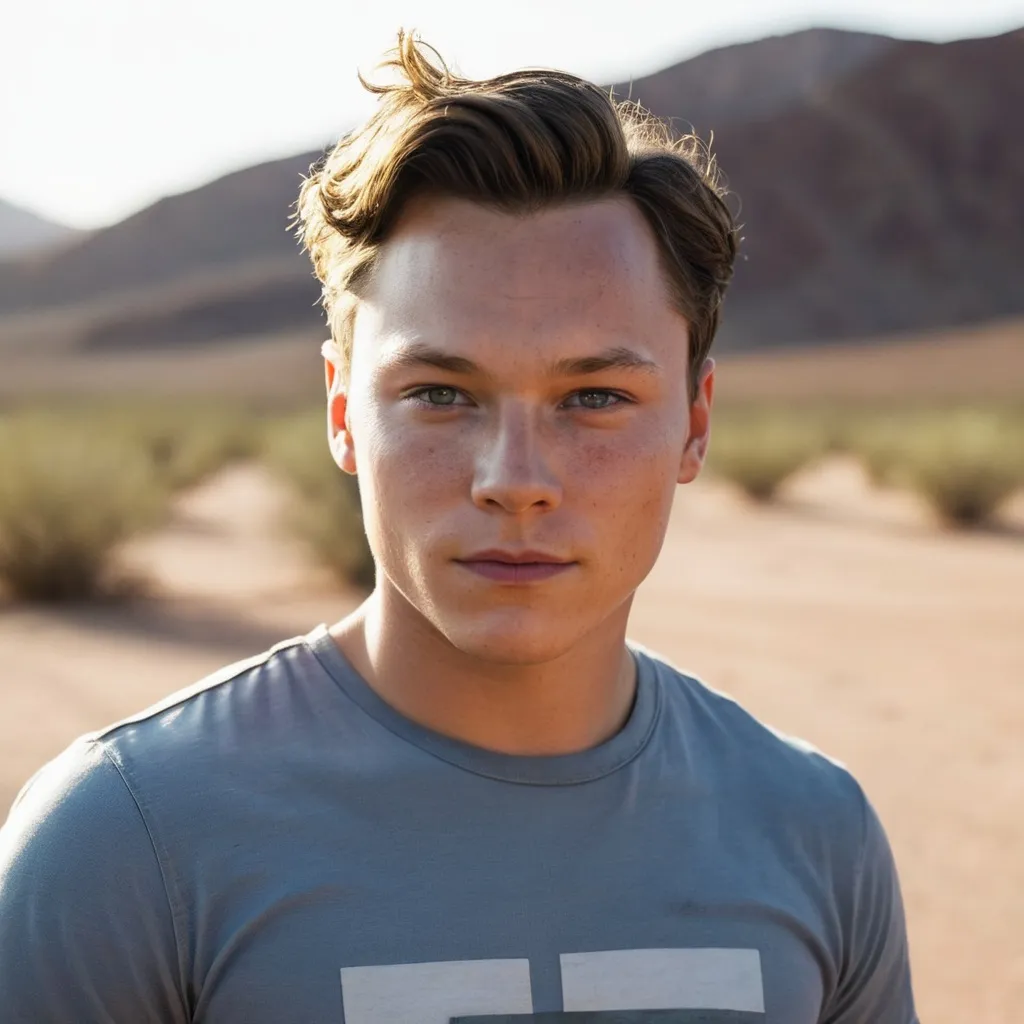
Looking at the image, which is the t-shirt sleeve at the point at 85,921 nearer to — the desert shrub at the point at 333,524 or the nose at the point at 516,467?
the nose at the point at 516,467

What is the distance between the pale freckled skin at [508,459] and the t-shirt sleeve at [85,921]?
46 cm

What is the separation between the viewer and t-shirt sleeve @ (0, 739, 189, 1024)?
158 centimetres

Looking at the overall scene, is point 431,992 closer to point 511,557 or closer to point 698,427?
point 511,557

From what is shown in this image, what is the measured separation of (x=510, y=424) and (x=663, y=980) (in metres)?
0.76

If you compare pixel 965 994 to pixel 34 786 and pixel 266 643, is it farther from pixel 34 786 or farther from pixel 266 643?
pixel 266 643

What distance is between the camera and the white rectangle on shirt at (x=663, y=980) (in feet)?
5.58

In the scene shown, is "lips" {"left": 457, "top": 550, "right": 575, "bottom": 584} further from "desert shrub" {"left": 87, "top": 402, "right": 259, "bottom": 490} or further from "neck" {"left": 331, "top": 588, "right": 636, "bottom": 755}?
"desert shrub" {"left": 87, "top": 402, "right": 259, "bottom": 490}

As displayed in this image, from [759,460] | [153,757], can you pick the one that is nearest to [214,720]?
[153,757]

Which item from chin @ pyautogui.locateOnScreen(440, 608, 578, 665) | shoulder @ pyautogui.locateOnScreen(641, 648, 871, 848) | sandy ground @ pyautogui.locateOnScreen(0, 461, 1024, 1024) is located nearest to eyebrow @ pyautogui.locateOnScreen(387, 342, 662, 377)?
chin @ pyautogui.locateOnScreen(440, 608, 578, 665)

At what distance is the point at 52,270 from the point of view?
102875 millimetres

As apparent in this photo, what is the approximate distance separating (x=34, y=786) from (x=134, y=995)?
0.30 m

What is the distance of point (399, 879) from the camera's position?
5.55 feet

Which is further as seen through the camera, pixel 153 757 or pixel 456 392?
pixel 456 392

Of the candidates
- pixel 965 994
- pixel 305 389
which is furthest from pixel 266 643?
pixel 305 389
